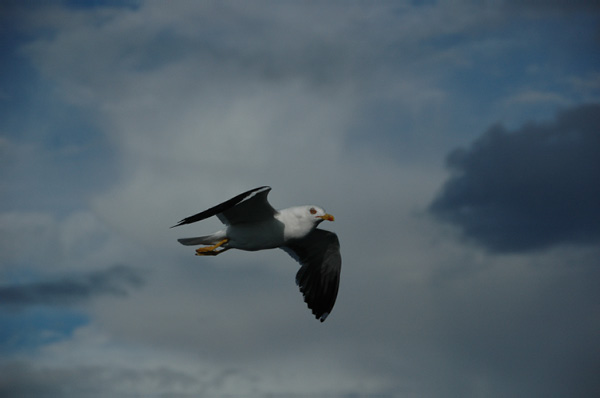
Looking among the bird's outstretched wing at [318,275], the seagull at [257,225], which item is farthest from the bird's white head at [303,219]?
the bird's outstretched wing at [318,275]

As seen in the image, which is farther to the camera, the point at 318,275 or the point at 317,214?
the point at 318,275

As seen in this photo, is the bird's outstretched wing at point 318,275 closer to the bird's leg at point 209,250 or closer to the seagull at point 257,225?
the seagull at point 257,225

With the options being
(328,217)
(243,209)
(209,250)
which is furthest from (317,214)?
(209,250)

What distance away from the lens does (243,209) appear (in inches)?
690

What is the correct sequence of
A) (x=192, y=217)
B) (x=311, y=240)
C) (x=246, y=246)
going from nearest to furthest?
1. (x=192, y=217)
2. (x=246, y=246)
3. (x=311, y=240)

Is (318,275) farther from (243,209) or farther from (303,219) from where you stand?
(243,209)

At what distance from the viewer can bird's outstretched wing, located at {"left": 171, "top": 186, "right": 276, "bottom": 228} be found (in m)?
15.5

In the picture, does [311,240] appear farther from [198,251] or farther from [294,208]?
[198,251]

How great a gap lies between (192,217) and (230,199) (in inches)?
48.1

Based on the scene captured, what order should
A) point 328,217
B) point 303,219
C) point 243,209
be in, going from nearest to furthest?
point 243,209 < point 328,217 < point 303,219

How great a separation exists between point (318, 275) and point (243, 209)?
16.2 feet

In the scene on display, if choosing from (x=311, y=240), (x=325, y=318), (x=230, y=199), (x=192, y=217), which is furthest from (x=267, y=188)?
(x=325, y=318)

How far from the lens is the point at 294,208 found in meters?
18.2

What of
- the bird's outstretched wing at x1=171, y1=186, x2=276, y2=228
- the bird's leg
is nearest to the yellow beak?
the bird's outstretched wing at x1=171, y1=186, x2=276, y2=228
